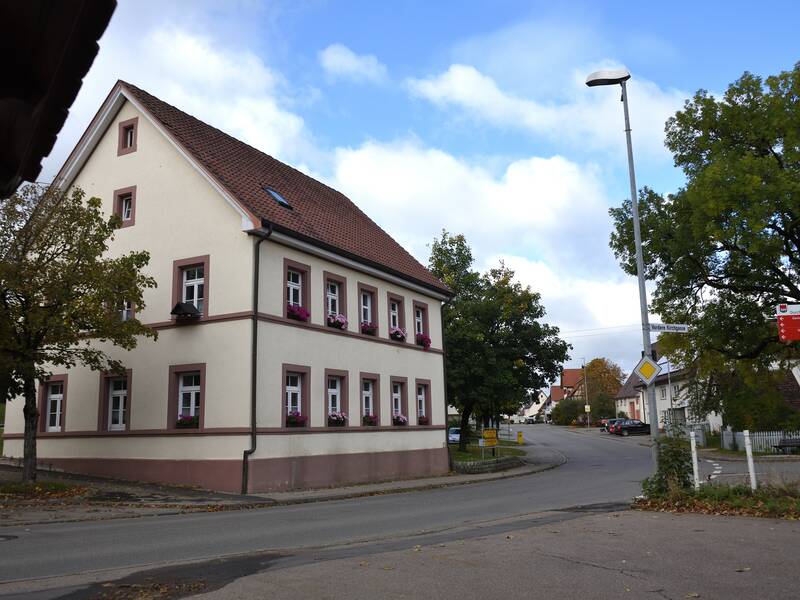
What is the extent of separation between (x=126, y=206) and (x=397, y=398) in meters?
11.5

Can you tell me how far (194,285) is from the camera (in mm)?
21891

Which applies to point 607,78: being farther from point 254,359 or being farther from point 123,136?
point 123,136

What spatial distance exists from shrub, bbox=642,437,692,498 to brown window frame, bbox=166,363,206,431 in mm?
12230

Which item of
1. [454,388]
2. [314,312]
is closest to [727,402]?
[454,388]

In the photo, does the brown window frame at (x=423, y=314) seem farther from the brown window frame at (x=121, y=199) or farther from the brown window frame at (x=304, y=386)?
the brown window frame at (x=121, y=199)

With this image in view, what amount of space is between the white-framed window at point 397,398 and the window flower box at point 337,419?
11.5 ft

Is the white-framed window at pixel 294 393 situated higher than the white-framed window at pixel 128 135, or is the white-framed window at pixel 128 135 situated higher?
the white-framed window at pixel 128 135

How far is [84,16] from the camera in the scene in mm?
1953

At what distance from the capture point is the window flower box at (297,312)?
2170 centimetres

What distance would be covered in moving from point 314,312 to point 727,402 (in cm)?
2914

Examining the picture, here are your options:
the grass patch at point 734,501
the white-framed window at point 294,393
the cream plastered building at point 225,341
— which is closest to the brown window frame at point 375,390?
the cream plastered building at point 225,341

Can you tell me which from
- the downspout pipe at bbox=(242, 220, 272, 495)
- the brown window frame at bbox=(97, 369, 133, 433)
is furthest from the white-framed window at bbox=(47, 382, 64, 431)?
the downspout pipe at bbox=(242, 220, 272, 495)

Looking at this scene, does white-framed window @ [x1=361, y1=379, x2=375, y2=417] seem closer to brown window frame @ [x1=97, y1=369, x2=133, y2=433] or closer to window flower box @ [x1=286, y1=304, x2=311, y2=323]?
window flower box @ [x1=286, y1=304, x2=311, y2=323]

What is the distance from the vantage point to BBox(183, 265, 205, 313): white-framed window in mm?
21703
